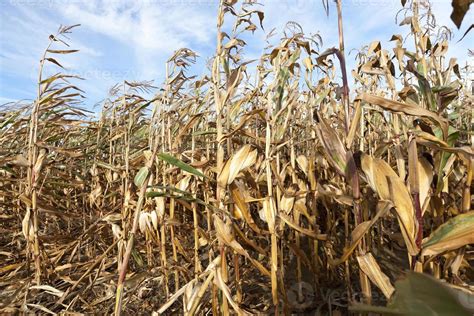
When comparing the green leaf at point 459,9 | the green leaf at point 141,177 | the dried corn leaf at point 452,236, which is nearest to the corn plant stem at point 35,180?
the green leaf at point 141,177

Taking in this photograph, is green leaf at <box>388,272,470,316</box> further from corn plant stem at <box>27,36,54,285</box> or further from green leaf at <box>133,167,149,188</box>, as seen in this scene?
corn plant stem at <box>27,36,54,285</box>

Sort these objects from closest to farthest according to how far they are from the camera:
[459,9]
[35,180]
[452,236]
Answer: [459,9] < [452,236] < [35,180]

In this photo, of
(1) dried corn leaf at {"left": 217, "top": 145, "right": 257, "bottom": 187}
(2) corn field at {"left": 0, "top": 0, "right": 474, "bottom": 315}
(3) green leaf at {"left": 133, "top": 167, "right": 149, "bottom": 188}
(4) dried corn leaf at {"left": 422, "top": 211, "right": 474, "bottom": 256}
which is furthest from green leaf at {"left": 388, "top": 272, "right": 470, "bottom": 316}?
(1) dried corn leaf at {"left": 217, "top": 145, "right": 257, "bottom": 187}

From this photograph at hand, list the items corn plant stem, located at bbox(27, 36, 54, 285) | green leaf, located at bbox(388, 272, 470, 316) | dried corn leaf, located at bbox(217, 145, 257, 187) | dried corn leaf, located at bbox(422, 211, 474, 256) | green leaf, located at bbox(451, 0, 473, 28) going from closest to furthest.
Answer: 1. green leaf, located at bbox(388, 272, 470, 316)
2. green leaf, located at bbox(451, 0, 473, 28)
3. dried corn leaf, located at bbox(422, 211, 474, 256)
4. dried corn leaf, located at bbox(217, 145, 257, 187)
5. corn plant stem, located at bbox(27, 36, 54, 285)

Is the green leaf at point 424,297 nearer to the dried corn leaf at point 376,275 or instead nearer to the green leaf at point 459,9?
the green leaf at point 459,9

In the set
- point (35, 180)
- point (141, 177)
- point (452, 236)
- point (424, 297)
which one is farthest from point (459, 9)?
point (35, 180)

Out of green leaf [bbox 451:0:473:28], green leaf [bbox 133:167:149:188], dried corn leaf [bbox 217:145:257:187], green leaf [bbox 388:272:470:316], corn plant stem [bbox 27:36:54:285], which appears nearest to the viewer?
green leaf [bbox 388:272:470:316]

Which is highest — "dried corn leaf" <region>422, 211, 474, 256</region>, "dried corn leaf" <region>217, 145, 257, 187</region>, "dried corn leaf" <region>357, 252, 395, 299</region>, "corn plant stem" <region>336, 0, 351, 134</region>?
"corn plant stem" <region>336, 0, 351, 134</region>

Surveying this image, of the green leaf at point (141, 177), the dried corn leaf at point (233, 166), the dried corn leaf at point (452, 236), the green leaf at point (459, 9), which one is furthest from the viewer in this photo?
the dried corn leaf at point (233, 166)

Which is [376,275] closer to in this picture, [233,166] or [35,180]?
[233,166]

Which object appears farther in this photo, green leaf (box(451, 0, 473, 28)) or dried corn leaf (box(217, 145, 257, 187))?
dried corn leaf (box(217, 145, 257, 187))

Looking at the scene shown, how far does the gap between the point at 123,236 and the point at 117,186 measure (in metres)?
1.81

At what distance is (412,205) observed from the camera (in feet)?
3.53

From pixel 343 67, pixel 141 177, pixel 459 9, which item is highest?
pixel 343 67
